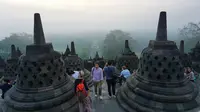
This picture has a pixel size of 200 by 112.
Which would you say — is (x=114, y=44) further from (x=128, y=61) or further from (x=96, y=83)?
(x=96, y=83)

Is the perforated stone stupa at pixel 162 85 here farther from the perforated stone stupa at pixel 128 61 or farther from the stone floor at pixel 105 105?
the perforated stone stupa at pixel 128 61

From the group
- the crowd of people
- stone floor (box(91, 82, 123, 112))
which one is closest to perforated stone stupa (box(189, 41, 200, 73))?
the crowd of people

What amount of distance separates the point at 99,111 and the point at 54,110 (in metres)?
1.78

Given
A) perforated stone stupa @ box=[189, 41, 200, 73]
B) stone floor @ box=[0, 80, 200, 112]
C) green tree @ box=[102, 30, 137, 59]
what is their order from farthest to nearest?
green tree @ box=[102, 30, 137, 59], perforated stone stupa @ box=[189, 41, 200, 73], stone floor @ box=[0, 80, 200, 112]

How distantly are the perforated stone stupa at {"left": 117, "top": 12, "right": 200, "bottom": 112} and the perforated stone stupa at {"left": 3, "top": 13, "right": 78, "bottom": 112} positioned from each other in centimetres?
261

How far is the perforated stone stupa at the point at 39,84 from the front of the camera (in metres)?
5.09

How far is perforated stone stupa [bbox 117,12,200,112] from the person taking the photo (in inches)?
211

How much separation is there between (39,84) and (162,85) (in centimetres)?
463

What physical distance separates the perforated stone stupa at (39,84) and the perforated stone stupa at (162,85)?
2608 millimetres

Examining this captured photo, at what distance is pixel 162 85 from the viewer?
221 inches

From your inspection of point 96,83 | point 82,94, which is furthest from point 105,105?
point 82,94

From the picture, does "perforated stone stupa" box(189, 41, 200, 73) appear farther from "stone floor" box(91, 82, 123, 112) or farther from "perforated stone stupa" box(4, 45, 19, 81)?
"perforated stone stupa" box(4, 45, 19, 81)

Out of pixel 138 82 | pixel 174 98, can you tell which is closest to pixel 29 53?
pixel 138 82

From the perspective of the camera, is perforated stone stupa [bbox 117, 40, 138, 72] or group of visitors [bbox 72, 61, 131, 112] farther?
perforated stone stupa [bbox 117, 40, 138, 72]
